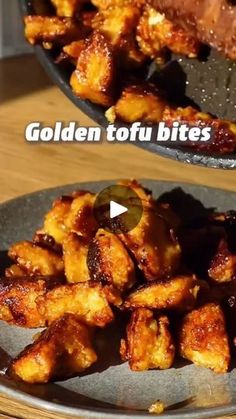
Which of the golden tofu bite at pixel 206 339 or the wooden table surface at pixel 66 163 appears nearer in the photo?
the golden tofu bite at pixel 206 339

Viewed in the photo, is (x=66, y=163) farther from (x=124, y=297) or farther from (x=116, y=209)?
(x=124, y=297)

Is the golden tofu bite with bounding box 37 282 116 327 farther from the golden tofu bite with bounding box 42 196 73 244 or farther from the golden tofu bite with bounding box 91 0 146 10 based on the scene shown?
the golden tofu bite with bounding box 91 0 146 10

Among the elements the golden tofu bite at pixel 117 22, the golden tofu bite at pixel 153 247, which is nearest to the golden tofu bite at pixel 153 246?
the golden tofu bite at pixel 153 247

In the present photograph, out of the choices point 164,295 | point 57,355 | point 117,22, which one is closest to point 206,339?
point 164,295

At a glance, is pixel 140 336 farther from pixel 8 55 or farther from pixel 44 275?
pixel 8 55

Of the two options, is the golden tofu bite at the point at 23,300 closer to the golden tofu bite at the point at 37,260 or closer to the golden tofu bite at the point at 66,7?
the golden tofu bite at the point at 37,260

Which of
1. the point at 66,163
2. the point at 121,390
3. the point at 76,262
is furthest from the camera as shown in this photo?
the point at 66,163

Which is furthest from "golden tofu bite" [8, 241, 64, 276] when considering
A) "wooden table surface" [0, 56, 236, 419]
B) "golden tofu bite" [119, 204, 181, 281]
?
"wooden table surface" [0, 56, 236, 419]
